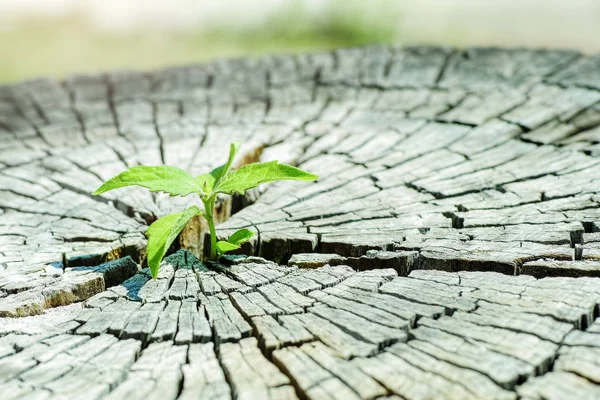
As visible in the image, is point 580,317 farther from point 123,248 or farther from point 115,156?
point 115,156

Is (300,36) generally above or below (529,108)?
above

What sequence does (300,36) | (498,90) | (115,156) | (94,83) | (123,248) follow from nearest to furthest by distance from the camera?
(123,248)
(115,156)
(498,90)
(94,83)
(300,36)

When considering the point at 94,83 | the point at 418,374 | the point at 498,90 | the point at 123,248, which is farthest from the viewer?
the point at 94,83

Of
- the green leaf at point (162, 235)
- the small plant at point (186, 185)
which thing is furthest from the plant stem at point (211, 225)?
the green leaf at point (162, 235)

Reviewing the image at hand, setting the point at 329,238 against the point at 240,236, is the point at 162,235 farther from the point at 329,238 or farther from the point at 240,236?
the point at 329,238

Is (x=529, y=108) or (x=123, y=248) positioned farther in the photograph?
(x=529, y=108)

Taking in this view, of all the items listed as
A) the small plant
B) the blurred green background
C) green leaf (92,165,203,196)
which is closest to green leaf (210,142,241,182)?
the small plant

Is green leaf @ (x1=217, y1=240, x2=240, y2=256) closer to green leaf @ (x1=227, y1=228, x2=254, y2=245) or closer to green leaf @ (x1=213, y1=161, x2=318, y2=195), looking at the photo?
green leaf @ (x1=227, y1=228, x2=254, y2=245)

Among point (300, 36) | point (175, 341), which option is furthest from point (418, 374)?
point (300, 36)
